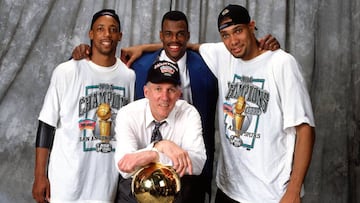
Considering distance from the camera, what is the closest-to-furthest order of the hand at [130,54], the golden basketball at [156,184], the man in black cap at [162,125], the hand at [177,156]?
1. the golden basketball at [156,184]
2. the hand at [177,156]
3. the man in black cap at [162,125]
4. the hand at [130,54]

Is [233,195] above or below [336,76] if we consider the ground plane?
below

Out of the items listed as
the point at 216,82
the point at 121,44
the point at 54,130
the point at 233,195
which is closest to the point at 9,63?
the point at 121,44

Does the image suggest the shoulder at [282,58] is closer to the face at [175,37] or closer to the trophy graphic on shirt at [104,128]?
the face at [175,37]

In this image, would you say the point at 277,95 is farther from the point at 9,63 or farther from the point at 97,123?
the point at 9,63

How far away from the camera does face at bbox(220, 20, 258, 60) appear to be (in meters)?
2.26

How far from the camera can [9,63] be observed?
3.46 m

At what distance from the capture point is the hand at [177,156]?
1.81 metres

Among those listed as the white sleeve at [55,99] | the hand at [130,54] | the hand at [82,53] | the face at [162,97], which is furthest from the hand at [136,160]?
the hand at [130,54]

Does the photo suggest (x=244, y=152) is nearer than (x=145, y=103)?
No

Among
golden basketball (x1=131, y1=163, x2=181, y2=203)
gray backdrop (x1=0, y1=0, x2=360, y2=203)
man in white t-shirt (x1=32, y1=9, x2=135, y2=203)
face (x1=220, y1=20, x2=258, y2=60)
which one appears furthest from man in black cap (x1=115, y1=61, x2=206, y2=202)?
gray backdrop (x1=0, y1=0, x2=360, y2=203)

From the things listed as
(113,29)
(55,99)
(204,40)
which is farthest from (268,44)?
(204,40)

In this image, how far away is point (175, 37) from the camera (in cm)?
246

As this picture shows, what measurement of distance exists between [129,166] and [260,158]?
0.68 m

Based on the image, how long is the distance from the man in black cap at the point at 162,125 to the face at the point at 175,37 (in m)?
0.40
